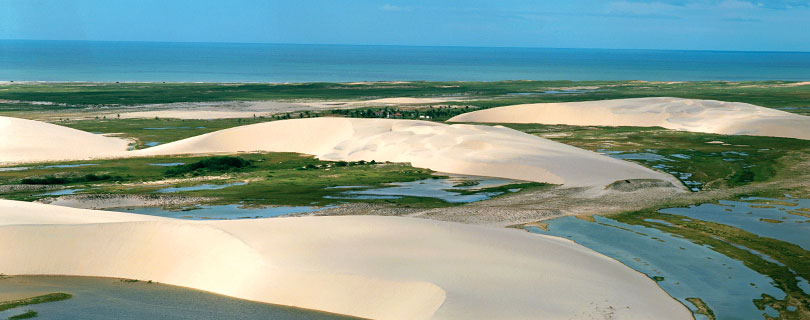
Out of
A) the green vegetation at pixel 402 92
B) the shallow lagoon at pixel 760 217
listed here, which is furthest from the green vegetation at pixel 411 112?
the shallow lagoon at pixel 760 217

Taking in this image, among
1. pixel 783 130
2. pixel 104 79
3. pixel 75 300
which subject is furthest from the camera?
pixel 104 79

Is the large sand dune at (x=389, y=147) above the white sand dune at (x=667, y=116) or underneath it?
above

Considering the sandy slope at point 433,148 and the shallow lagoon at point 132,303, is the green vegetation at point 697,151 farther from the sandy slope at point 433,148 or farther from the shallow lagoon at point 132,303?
the shallow lagoon at point 132,303

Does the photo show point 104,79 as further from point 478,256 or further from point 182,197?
point 478,256

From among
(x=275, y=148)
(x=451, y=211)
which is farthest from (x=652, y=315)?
(x=275, y=148)

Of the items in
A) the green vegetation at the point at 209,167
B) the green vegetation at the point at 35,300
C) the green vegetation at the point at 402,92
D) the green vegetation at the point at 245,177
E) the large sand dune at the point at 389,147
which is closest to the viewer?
the green vegetation at the point at 35,300

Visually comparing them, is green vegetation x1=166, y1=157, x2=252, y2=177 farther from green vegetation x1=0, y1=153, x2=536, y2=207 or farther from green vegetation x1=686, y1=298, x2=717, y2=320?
green vegetation x1=686, y1=298, x2=717, y2=320

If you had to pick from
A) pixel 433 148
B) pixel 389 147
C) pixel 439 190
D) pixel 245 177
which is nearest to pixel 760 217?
pixel 439 190
